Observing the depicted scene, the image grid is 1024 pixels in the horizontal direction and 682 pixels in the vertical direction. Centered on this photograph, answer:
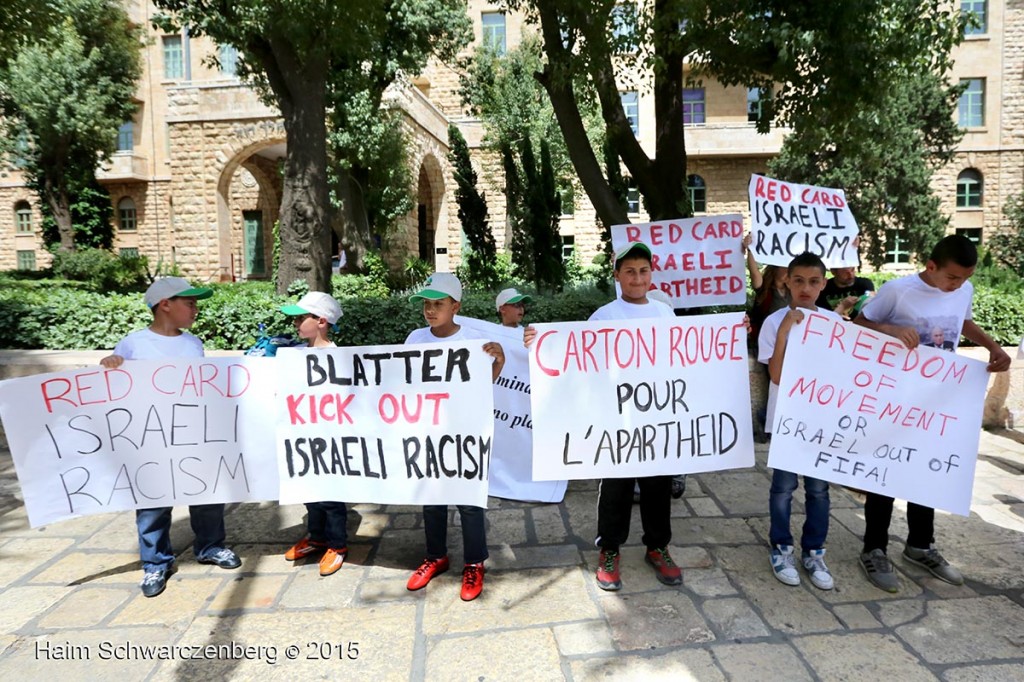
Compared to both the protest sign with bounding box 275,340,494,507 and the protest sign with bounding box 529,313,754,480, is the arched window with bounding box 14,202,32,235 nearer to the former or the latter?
the protest sign with bounding box 275,340,494,507

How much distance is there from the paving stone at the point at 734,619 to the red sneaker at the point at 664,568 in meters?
0.21

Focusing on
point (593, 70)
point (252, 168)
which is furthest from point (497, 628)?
point (252, 168)

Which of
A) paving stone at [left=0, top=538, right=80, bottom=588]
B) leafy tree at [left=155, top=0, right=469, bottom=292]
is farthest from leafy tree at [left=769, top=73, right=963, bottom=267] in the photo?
paving stone at [left=0, top=538, right=80, bottom=588]

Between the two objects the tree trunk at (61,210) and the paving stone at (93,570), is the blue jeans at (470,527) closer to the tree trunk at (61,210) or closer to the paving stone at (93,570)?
the paving stone at (93,570)

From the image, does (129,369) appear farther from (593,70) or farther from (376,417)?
(593,70)

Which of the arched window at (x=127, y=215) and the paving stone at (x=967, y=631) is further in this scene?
the arched window at (x=127, y=215)

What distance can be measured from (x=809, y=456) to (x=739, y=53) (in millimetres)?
5022

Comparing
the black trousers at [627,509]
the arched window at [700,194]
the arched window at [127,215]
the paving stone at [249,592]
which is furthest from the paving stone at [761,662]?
the arched window at [127,215]

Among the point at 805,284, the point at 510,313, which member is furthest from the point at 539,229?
the point at 805,284

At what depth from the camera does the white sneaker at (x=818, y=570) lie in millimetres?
3469

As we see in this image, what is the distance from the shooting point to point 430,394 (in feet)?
11.3

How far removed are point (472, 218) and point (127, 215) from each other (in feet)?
75.4

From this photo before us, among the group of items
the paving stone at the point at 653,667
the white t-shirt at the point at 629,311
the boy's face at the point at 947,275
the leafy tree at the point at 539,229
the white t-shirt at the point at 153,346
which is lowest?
the paving stone at the point at 653,667

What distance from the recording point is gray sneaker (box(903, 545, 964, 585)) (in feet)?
11.5
